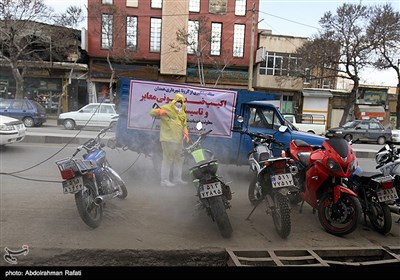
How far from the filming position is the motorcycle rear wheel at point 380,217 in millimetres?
4707

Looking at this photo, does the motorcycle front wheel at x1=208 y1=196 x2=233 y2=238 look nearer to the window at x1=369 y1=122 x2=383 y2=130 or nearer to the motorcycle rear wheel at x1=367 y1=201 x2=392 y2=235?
the motorcycle rear wheel at x1=367 y1=201 x2=392 y2=235

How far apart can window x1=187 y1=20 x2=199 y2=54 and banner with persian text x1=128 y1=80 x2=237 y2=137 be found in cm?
1994

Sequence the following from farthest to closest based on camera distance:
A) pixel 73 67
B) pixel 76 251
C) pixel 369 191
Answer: pixel 73 67, pixel 369 191, pixel 76 251

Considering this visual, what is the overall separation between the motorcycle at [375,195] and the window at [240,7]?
56.7 ft

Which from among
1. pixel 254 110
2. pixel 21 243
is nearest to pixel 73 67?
pixel 254 110

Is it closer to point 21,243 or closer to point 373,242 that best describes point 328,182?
point 373,242

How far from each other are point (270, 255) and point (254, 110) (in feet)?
15.0

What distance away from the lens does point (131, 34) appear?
27.4m

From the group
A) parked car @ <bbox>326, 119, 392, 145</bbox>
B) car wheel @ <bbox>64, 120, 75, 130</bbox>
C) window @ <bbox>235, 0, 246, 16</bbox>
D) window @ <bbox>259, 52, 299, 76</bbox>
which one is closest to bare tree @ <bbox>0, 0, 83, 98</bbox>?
car wheel @ <bbox>64, 120, 75, 130</bbox>

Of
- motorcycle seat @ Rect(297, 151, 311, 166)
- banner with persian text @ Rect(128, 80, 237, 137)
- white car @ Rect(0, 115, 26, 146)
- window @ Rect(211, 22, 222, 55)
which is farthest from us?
window @ Rect(211, 22, 222, 55)

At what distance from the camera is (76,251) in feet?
12.3

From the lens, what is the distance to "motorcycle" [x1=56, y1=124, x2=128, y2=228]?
4191mm

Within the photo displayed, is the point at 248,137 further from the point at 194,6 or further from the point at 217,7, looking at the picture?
the point at 194,6

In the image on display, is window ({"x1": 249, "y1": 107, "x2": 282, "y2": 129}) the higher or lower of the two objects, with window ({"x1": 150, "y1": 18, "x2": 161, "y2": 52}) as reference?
lower
